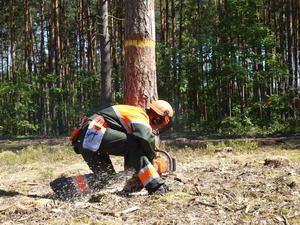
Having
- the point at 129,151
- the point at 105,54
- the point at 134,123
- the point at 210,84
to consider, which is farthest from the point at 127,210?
the point at 210,84

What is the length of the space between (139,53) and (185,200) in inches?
106

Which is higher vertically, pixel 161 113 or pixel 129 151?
pixel 161 113

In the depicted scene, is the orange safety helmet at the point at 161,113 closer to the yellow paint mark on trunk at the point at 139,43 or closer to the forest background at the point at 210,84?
the yellow paint mark on trunk at the point at 139,43

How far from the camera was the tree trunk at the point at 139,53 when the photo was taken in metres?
5.94

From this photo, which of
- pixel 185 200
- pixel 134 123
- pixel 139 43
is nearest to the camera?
pixel 185 200

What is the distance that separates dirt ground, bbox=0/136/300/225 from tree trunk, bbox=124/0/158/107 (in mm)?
1358

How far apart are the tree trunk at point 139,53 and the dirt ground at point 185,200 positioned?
4.45ft

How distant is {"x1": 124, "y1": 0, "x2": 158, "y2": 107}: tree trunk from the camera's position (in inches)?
234

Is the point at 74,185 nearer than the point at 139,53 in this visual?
Yes

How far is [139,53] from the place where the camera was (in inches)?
236

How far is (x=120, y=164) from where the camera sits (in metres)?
7.68

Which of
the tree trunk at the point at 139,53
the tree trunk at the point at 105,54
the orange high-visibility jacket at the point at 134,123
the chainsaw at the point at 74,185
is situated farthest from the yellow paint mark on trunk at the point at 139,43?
the tree trunk at the point at 105,54

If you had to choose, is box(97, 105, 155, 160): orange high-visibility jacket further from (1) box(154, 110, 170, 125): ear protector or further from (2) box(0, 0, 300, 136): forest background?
(2) box(0, 0, 300, 136): forest background

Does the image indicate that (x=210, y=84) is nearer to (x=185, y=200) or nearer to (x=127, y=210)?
(x=185, y=200)
